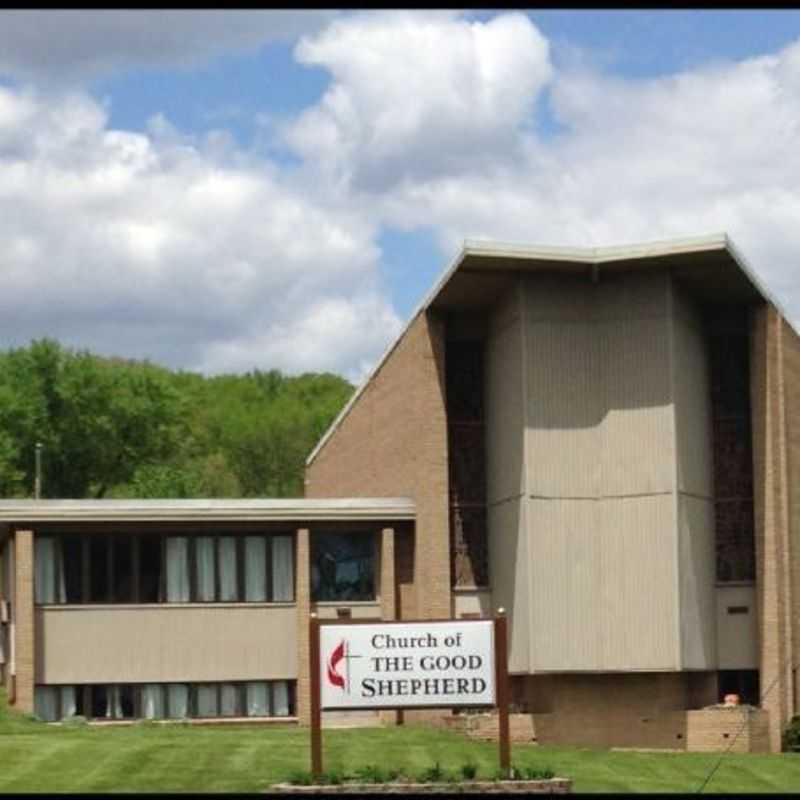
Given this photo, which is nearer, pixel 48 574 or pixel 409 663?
pixel 409 663

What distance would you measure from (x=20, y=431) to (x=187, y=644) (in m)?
47.5

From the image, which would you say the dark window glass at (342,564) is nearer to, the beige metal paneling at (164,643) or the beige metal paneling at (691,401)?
the beige metal paneling at (164,643)

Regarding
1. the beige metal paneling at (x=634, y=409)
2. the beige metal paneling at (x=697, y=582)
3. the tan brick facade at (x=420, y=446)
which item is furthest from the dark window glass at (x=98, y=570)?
the beige metal paneling at (x=697, y=582)

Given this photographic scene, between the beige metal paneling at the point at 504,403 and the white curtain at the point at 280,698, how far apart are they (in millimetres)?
6806

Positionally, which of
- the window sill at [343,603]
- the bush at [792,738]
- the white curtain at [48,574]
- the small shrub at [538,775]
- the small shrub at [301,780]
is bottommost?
the bush at [792,738]

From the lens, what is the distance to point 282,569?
143 feet

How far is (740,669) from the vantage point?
40594 mm

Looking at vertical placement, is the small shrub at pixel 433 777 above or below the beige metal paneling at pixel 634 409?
below

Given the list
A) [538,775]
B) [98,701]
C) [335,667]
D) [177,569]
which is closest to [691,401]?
Answer: [177,569]

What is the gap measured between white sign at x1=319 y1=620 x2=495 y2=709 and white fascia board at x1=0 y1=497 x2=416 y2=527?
58.6 ft

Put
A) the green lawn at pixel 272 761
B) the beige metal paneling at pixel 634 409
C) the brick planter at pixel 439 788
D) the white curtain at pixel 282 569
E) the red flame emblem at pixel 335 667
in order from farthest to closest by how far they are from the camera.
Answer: the white curtain at pixel 282 569 → the beige metal paneling at pixel 634 409 → the green lawn at pixel 272 761 → the red flame emblem at pixel 335 667 → the brick planter at pixel 439 788

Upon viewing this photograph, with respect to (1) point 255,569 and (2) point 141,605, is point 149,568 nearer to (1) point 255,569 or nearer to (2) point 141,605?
(2) point 141,605

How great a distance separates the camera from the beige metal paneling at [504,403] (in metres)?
39.4

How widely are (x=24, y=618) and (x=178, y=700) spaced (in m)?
4.20
